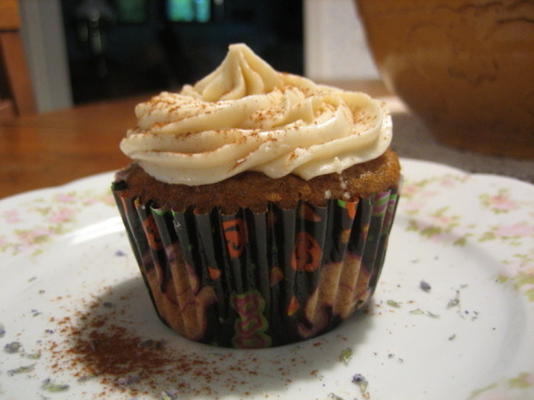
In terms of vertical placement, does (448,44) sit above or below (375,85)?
above

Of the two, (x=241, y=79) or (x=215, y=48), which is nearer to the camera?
(x=241, y=79)

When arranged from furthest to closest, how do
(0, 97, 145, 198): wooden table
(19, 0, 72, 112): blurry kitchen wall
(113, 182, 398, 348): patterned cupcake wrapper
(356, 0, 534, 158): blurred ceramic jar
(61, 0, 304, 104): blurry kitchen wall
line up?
1. (61, 0, 304, 104): blurry kitchen wall
2. (19, 0, 72, 112): blurry kitchen wall
3. (0, 97, 145, 198): wooden table
4. (356, 0, 534, 158): blurred ceramic jar
5. (113, 182, 398, 348): patterned cupcake wrapper

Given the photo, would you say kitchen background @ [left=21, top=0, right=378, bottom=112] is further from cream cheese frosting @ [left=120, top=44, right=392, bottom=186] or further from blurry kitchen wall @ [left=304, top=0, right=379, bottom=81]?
cream cheese frosting @ [left=120, top=44, right=392, bottom=186]

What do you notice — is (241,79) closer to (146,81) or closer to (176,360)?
(176,360)

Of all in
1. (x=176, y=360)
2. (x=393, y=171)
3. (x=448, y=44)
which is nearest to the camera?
(x=176, y=360)

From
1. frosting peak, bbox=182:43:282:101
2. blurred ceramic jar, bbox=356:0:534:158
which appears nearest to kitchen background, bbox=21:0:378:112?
blurred ceramic jar, bbox=356:0:534:158

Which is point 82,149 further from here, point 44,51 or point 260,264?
point 44,51

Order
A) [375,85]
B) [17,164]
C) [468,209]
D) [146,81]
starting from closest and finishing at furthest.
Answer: [468,209], [17,164], [375,85], [146,81]

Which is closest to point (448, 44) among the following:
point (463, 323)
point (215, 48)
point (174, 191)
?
point (463, 323)
